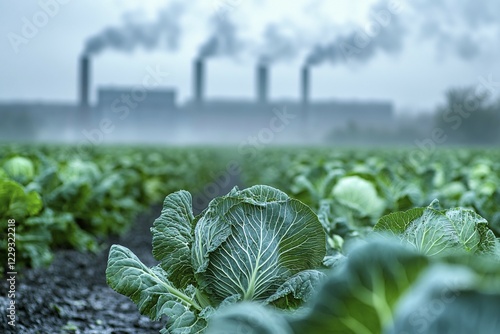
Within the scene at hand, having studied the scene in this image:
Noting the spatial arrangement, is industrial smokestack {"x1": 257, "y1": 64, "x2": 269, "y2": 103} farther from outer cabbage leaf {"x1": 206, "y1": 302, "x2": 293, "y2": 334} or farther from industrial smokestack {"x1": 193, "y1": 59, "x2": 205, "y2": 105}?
outer cabbage leaf {"x1": 206, "y1": 302, "x2": 293, "y2": 334}

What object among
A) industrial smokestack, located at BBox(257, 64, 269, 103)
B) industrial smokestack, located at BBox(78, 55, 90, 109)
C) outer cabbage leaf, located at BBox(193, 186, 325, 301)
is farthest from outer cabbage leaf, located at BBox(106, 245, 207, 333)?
industrial smokestack, located at BBox(257, 64, 269, 103)

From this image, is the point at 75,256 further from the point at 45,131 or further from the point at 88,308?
the point at 45,131

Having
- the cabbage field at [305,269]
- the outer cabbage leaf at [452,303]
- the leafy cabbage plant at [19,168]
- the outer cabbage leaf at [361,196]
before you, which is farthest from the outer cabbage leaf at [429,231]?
the leafy cabbage plant at [19,168]

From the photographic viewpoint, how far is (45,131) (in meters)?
90.5

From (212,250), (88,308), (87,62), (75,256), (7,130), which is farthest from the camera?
(7,130)

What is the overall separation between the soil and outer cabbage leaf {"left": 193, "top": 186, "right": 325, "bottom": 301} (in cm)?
216

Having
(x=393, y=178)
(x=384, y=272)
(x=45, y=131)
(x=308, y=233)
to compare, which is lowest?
(x=45, y=131)

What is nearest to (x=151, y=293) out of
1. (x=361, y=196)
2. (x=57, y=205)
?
(x=361, y=196)

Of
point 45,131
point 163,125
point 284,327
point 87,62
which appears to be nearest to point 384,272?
point 284,327

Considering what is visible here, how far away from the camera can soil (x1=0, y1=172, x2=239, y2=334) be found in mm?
3854

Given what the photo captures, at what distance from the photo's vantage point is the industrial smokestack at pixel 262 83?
261 ft

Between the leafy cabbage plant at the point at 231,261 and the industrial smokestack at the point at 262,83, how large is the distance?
7828 centimetres

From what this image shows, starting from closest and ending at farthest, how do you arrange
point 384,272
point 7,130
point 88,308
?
1. point 384,272
2. point 88,308
3. point 7,130

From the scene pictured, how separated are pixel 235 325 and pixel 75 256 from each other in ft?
18.9
